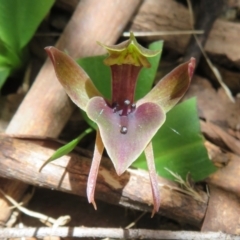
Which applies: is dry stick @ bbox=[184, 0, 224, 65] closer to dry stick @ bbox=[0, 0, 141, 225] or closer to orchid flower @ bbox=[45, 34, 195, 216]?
dry stick @ bbox=[0, 0, 141, 225]

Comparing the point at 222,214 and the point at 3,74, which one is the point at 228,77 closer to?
the point at 222,214

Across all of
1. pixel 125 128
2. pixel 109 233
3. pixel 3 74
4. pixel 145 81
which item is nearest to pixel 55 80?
pixel 3 74

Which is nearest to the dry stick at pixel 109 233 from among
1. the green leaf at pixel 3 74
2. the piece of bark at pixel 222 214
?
the piece of bark at pixel 222 214

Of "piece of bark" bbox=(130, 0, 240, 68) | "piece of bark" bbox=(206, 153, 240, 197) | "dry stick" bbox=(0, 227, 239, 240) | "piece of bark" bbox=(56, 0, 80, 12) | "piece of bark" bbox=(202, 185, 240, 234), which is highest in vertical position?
"piece of bark" bbox=(130, 0, 240, 68)

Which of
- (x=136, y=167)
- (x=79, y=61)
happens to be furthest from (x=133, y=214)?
(x=79, y=61)

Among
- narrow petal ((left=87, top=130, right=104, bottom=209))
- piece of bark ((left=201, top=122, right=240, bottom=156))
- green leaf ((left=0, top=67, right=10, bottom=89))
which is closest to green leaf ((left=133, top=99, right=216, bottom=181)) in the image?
piece of bark ((left=201, top=122, right=240, bottom=156))

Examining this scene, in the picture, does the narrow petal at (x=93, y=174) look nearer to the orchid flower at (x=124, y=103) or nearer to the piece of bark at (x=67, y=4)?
the orchid flower at (x=124, y=103)
